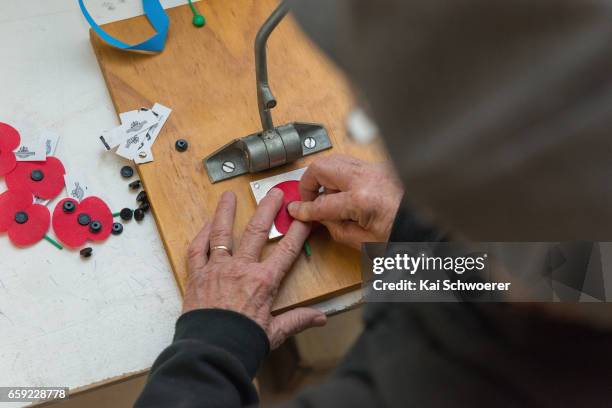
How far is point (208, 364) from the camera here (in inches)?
32.6

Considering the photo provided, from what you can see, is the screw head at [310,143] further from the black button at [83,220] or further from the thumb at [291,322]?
the black button at [83,220]

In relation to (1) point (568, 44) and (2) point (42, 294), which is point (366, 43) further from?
(2) point (42, 294)

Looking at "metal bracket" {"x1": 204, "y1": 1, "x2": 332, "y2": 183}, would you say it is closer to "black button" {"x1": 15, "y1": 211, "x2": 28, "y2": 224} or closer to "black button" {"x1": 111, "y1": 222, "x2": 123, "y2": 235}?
"black button" {"x1": 111, "y1": 222, "x2": 123, "y2": 235}

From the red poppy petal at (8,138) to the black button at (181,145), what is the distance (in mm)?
298

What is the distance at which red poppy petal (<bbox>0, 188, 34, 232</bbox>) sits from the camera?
1082 mm

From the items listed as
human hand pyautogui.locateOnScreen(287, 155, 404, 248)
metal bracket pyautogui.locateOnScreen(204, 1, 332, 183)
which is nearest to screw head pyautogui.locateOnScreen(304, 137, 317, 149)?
metal bracket pyautogui.locateOnScreen(204, 1, 332, 183)

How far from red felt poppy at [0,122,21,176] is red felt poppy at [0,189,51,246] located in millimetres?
49

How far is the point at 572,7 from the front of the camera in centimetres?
31

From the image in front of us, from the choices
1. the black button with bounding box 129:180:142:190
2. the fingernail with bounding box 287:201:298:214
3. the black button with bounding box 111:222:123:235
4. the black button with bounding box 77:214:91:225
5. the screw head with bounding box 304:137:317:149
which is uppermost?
the screw head with bounding box 304:137:317:149

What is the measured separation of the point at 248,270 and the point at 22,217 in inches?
16.4

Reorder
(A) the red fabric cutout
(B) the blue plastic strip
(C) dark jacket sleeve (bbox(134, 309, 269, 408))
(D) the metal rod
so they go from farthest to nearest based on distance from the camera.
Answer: (B) the blue plastic strip < (A) the red fabric cutout < (D) the metal rod < (C) dark jacket sleeve (bbox(134, 309, 269, 408))

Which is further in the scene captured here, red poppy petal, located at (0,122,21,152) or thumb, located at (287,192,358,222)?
red poppy petal, located at (0,122,21,152)

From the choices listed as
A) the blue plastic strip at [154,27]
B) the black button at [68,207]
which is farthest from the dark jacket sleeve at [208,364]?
the blue plastic strip at [154,27]

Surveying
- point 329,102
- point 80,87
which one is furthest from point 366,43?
point 80,87
